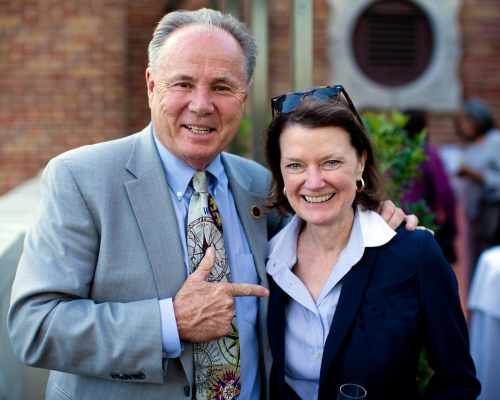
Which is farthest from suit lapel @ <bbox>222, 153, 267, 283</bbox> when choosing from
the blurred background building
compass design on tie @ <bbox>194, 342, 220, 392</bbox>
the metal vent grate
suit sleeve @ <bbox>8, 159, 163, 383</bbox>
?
the metal vent grate

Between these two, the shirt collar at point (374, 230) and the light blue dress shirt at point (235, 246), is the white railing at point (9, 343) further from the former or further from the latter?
the shirt collar at point (374, 230)

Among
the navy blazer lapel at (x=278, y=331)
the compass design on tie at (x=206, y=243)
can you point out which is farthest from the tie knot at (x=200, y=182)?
the navy blazer lapel at (x=278, y=331)

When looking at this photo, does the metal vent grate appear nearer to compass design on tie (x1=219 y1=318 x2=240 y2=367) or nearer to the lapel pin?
the lapel pin

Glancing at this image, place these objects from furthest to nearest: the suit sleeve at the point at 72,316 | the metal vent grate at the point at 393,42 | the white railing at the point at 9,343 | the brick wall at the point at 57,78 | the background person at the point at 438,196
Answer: the metal vent grate at the point at 393,42, the brick wall at the point at 57,78, the background person at the point at 438,196, the white railing at the point at 9,343, the suit sleeve at the point at 72,316

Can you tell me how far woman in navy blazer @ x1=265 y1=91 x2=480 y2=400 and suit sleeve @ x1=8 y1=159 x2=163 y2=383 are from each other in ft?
1.70

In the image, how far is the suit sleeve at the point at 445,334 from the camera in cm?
189

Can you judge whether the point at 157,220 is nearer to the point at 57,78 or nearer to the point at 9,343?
the point at 9,343

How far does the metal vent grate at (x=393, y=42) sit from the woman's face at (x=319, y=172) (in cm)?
546

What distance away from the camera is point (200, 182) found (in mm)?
2129

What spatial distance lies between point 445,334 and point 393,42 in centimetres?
601

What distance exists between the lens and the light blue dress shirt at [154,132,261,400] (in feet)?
6.71

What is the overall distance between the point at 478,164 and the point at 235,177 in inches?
163

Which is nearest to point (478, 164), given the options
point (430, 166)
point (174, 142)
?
point (430, 166)

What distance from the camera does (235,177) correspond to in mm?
2355
